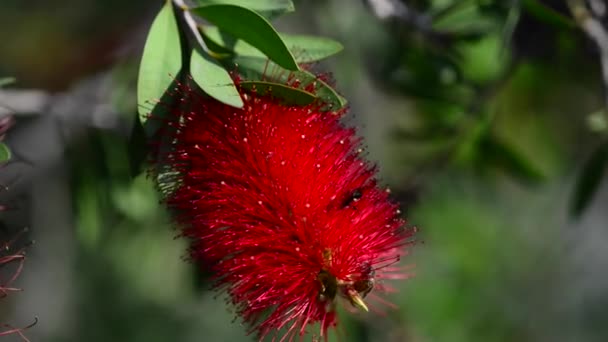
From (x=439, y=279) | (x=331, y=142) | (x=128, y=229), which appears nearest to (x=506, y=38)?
(x=331, y=142)

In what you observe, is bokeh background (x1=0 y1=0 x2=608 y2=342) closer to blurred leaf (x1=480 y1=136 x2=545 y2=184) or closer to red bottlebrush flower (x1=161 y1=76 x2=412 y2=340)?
blurred leaf (x1=480 y1=136 x2=545 y2=184)

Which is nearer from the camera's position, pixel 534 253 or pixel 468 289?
pixel 468 289

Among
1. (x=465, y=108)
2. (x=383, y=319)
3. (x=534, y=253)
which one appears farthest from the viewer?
(x=534, y=253)

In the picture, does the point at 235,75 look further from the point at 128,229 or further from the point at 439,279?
the point at 439,279

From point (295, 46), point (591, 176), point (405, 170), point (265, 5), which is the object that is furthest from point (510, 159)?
point (265, 5)

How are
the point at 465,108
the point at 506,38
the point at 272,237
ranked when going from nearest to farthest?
1. the point at 272,237
2. the point at 506,38
3. the point at 465,108

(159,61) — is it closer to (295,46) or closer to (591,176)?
(295,46)

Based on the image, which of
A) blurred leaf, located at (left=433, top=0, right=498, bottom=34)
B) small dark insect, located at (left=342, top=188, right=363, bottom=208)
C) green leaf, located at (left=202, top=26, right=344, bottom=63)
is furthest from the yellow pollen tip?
blurred leaf, located at (left=433, top=0, right=498, bottom=34)
